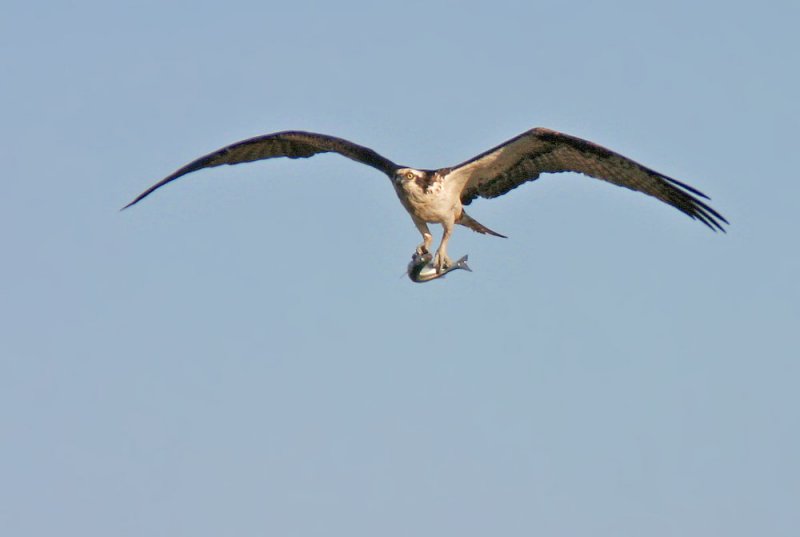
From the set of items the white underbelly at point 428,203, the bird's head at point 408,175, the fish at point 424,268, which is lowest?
the fish at point 424,268

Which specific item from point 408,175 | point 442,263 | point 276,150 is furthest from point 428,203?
point 276,150

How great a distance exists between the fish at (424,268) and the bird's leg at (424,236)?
41cm

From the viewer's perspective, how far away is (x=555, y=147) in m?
25.3

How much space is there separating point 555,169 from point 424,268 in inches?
103

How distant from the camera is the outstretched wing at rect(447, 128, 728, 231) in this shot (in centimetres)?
2472

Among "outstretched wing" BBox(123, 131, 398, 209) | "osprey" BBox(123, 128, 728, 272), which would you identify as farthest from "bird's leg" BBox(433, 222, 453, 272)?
"outstretched wing" BBox(123, 131, 398, 209)

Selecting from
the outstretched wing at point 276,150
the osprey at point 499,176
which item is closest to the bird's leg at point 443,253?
the osprey at point 499,176

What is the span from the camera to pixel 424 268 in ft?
80.9

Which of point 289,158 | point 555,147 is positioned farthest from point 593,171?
point 289,158

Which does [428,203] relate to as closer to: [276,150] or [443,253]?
[443,253]

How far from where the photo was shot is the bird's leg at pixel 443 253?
81.6ft

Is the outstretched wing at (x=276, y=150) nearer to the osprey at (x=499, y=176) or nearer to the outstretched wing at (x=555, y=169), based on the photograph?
the osprey at (x=499, y=176)

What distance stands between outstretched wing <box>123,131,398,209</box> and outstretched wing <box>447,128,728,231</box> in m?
1.63

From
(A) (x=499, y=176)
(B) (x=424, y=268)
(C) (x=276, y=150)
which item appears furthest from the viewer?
(C) (x=276, y=150)
